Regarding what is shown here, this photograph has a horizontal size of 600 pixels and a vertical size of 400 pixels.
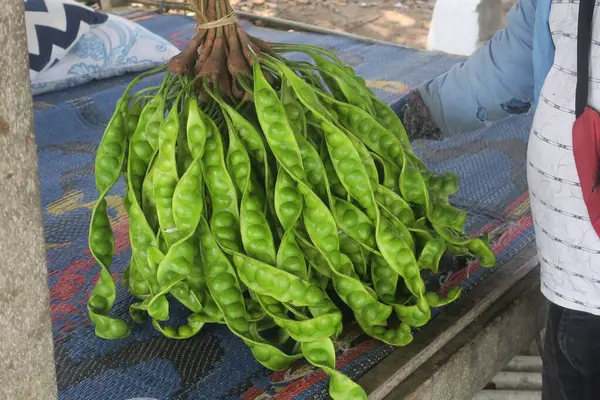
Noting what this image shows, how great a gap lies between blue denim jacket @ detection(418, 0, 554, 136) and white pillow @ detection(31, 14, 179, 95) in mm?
1549

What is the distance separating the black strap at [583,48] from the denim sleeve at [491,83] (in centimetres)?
28

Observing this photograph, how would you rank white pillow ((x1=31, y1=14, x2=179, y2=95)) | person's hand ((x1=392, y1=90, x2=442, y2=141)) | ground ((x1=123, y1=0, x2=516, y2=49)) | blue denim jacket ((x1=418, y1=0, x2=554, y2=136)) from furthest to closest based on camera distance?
ground ((x1=123, y1=0, x2=516, y2=49)) < white pillow ((x1=31, y1=14, x2=179, y2=95)) < person's hand ((x1=392, y1=90, x2=442, y2=141)) < blue denim jacket ((x1=418, y1=0, x2=554, y2=136))

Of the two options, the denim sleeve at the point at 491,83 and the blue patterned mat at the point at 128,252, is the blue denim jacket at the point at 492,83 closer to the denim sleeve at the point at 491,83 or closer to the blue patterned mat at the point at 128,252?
the denim sleeve at the point at 491,83

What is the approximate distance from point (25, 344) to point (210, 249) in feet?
1.17

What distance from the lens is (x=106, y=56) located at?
2.79 m

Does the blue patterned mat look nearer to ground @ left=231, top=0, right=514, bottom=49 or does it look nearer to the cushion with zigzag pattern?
the cushion with zigzag pattern

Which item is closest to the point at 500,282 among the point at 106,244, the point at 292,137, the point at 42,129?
Answer: the point at 292,137

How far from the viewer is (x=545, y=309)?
1.45 m

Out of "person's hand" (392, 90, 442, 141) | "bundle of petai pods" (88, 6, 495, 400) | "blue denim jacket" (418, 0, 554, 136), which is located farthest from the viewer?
"person's hand" (392, 90, 442, 141)

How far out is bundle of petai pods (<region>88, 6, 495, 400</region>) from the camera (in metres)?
0.98

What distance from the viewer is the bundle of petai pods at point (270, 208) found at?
0.98 meters

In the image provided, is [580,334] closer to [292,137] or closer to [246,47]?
[292,137]

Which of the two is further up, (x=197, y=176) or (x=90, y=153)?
(x=197, y=176)

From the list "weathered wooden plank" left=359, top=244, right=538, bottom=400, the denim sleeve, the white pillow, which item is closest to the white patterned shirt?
"weathered wooden plank" left=359, top=244, right=538, bottom=400
